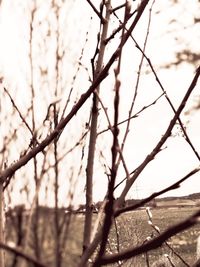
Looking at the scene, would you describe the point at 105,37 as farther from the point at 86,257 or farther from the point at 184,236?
the point at 184,236

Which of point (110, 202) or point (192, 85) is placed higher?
point (192, 85)

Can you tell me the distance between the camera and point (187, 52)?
1448cm

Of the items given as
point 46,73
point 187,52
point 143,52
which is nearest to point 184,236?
point 187,52

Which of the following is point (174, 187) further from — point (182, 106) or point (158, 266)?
point (158, 266)

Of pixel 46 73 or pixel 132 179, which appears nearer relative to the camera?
pixel 132 179

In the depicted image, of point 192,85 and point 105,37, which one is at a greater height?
point 105,37

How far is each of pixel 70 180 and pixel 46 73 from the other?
34.5 inches

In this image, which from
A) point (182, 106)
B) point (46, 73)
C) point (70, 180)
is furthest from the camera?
point (46, 73)

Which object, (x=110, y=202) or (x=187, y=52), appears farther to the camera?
(x=187, y=52)

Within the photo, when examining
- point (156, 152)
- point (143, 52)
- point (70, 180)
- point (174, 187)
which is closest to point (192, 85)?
point (156, 152)

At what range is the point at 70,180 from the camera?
75.7 inches

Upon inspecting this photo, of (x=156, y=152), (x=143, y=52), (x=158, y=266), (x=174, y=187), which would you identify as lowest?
(x=158, y=266)

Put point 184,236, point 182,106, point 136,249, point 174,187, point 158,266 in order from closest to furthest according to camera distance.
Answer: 1. point 136,249
2. point 174,187
3. point 182,106
4. point 158,266
5. point 184,236

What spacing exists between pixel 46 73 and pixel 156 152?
178cm
